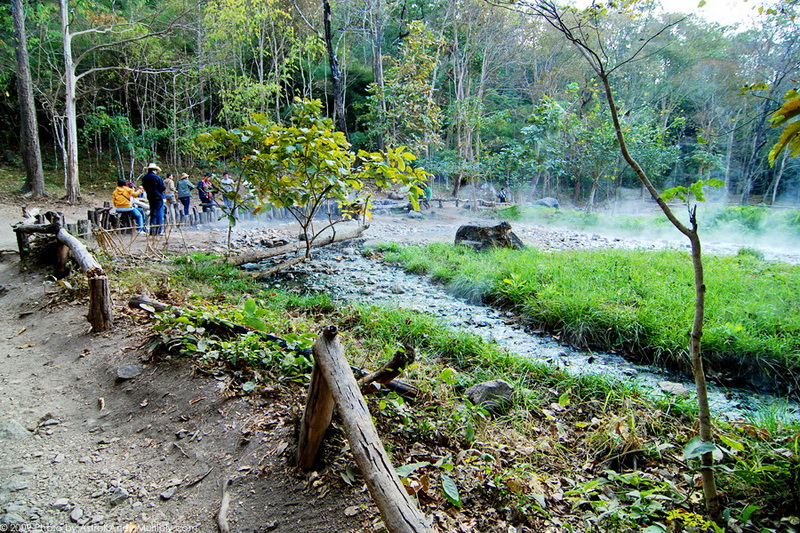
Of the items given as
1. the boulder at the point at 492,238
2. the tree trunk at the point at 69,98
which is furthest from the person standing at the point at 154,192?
the boulder at the point at 492,238

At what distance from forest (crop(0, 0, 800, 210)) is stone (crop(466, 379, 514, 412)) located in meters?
11.0

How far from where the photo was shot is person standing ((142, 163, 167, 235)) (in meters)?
8.75

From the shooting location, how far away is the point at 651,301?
5.34 metres

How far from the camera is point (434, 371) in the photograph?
158 inches

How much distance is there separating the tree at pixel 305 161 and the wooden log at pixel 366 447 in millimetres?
3294

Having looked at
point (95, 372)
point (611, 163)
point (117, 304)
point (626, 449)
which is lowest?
point (626, 449)

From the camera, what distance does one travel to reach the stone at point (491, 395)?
11.0ft

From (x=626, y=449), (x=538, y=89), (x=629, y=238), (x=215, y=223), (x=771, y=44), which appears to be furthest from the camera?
(x=538, y=89)

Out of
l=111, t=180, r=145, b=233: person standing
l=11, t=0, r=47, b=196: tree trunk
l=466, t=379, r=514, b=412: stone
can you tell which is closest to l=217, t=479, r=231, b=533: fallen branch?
l=466, t=379, r=514, b=412: stone

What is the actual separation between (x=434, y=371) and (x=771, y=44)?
1877 centimetres

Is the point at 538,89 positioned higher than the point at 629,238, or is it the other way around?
the point at 538,89

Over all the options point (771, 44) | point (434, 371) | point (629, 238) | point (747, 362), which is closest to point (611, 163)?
point (629, 238)

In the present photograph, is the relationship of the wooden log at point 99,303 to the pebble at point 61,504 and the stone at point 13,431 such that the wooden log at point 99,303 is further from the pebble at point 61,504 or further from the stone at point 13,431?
the pebble at point 61,504

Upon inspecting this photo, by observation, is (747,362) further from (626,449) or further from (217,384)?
(217,384)
